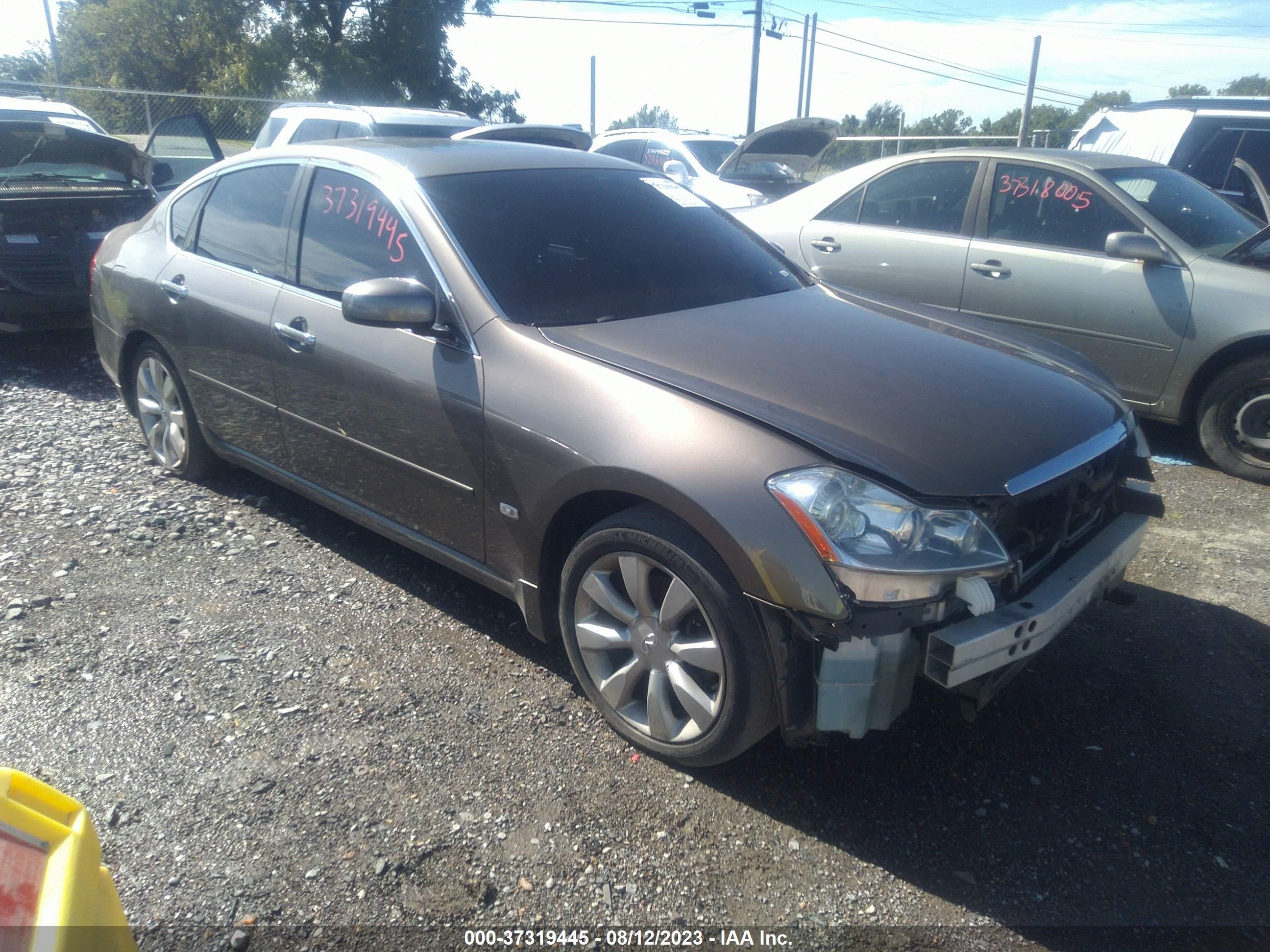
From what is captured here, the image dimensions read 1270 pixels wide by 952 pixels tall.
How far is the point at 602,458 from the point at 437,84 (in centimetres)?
3660

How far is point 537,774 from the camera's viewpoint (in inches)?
106

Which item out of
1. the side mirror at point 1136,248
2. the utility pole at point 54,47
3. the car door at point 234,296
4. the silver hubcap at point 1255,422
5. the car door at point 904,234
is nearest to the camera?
the car door at point 234,296

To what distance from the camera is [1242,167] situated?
531 centimetres

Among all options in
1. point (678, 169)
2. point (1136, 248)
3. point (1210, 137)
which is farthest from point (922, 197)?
point (678, 169)

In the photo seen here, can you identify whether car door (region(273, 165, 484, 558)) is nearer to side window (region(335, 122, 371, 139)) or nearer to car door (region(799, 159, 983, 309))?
car door (region(799, 159, 983, 309))

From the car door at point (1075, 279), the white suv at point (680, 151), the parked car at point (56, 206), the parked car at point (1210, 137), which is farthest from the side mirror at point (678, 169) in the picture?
the car door at point (1075, 279)

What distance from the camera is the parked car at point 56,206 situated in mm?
6102

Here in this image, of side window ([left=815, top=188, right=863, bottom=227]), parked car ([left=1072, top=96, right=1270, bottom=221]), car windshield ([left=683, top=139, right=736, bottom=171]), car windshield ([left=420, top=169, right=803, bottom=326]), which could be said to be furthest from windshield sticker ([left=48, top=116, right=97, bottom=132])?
parked car ([left=1072, top=96, right=1270, bottom=221])

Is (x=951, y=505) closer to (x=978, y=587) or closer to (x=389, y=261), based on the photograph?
(x=978, y=587)

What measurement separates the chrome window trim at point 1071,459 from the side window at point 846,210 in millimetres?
3473

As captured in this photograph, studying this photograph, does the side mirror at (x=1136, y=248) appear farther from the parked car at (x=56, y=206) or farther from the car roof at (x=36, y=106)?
the car roof at (x=36, y=106)

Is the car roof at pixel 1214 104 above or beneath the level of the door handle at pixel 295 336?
above

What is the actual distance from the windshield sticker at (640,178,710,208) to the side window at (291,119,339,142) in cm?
587

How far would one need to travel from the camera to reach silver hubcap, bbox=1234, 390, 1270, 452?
15.8 ft
